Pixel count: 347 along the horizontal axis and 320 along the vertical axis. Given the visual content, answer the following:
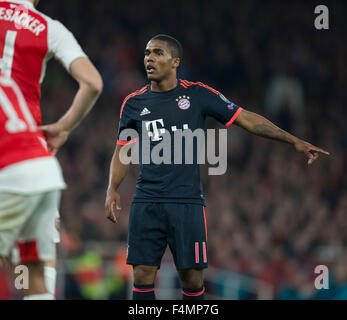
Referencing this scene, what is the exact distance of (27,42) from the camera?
13.2 feet

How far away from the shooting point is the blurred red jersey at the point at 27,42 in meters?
4.02

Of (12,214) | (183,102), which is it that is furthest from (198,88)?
(12,214)

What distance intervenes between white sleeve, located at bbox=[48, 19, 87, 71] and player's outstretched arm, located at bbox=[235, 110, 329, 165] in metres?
1.67

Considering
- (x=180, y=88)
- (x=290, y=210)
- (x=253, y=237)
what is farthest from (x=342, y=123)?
(x=180, y=88)

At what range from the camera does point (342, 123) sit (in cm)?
1274

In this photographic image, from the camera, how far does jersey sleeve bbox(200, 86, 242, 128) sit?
208 inches

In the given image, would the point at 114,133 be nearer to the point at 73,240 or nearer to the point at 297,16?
the point at 73,240

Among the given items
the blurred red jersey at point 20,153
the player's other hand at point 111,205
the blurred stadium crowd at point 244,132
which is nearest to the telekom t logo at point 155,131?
the player's other hand at point 111,205

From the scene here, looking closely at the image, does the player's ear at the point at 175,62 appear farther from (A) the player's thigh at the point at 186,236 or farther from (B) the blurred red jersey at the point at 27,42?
(B) the blurred red jersey at the point at 27,42

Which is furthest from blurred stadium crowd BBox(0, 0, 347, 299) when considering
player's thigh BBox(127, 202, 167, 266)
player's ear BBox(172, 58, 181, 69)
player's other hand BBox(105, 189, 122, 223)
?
player's ear BBox(172, 58, 181, 69)

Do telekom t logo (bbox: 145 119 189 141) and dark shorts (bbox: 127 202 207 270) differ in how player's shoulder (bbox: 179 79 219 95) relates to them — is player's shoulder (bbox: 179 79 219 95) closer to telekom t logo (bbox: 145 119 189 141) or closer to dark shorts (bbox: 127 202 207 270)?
telekom t logo (bbox: 145 119 189 141)

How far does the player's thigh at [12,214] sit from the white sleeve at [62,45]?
2.70ft

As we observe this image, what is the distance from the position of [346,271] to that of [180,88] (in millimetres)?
3832

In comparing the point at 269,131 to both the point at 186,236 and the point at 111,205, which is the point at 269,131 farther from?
the point at 111,205
